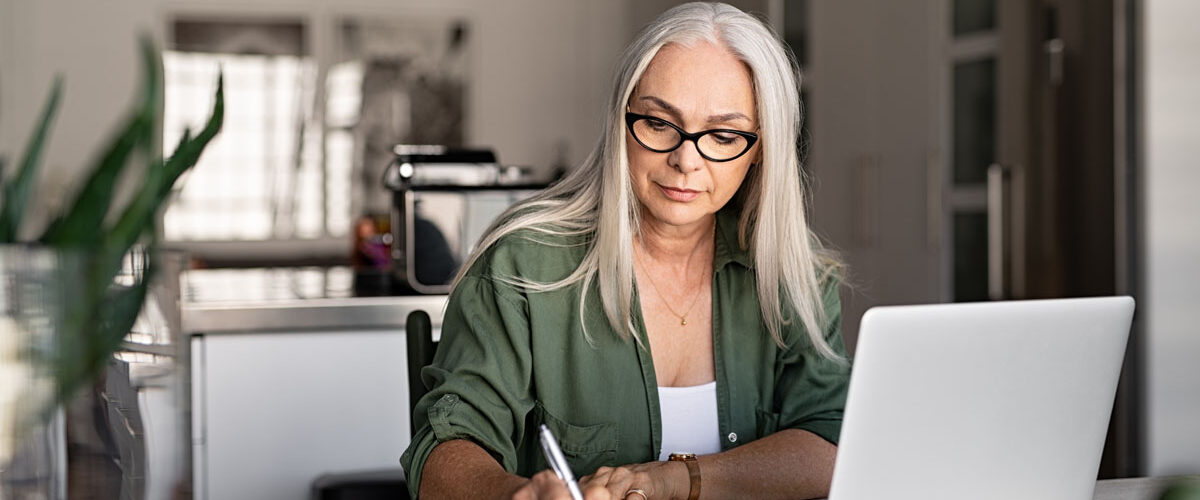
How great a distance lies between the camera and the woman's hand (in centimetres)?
116

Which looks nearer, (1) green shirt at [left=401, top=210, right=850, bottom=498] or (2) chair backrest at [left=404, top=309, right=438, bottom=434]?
(1) green shirt at [left=401, top=210, right=850, bottom=498]

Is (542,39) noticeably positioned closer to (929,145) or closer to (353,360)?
(929,145)

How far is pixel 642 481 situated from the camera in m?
1.22

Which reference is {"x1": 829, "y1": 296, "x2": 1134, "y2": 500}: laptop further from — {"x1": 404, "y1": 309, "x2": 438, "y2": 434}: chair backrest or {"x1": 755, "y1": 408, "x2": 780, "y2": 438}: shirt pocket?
{"x1": 404, "y1": 309, "x2": 438, "y2": 434}: chair backrest

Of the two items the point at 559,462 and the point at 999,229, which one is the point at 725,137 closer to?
the point at 559,462

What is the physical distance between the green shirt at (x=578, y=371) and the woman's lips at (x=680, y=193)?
5.3 inches

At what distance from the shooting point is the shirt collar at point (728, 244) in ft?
5.07

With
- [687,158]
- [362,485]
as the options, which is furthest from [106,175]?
[362,485]

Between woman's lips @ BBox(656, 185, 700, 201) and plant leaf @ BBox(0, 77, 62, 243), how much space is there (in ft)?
3.14

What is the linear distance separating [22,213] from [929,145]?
3.25 m

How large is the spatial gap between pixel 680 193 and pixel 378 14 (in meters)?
A: 5.49

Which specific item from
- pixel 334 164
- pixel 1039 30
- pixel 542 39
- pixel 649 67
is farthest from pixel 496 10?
pixel 649 67

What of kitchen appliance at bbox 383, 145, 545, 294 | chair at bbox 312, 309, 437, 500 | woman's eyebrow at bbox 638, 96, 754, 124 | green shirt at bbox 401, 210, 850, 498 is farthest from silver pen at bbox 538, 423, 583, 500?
kitchen appliance at bbox 383, 145, 545, 294

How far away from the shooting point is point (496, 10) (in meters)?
6.84
